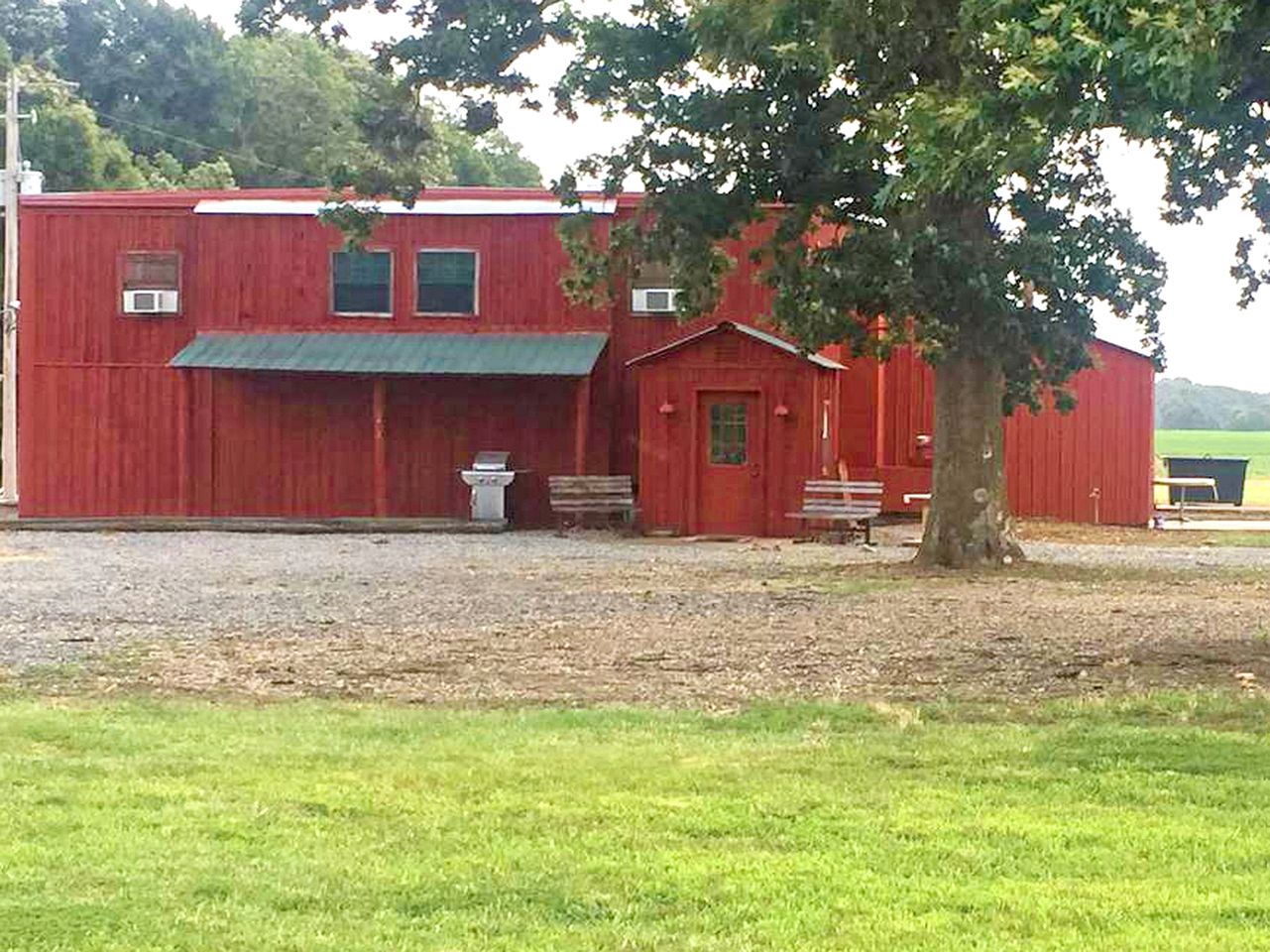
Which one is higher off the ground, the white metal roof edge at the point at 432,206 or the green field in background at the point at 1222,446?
the white metal roof edge at the point at 432,206

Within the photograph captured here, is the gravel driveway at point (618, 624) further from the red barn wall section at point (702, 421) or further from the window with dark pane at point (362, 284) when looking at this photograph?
the window with dark pane at point (362, 284)

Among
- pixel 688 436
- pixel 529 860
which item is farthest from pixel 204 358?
pixel 529 860

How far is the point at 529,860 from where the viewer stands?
18.3 ft

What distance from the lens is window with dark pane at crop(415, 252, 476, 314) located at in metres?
27.2

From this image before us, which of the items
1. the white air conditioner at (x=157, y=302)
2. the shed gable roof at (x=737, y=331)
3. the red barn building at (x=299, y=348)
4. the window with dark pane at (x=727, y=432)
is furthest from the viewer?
the white air conditioner at (x=157, y=302)

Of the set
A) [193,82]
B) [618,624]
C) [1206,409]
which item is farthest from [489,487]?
[1206,409]

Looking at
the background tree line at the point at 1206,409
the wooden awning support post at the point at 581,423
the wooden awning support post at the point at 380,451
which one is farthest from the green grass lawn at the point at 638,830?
the background tree line at the point at 1206,409

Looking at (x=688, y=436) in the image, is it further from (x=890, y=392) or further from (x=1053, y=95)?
(x=1053, y=95)

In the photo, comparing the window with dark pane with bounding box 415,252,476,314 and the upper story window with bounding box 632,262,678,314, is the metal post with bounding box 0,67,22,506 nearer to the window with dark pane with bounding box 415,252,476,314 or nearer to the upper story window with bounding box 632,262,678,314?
the window with dark pane with bounding box 415,252,476,314

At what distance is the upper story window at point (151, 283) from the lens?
27.4 m

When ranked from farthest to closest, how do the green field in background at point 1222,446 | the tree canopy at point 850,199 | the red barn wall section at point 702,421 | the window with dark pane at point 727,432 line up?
1. the green field in background at point 1222,446
2. the window with dark pane at point 727,432
3. the red barn wall section at point 702,421
4. the tree canopy at point 850,199

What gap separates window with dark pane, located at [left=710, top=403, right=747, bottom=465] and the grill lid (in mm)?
3276

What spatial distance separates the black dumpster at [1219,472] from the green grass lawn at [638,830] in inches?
1142

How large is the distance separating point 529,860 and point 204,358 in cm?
2180
